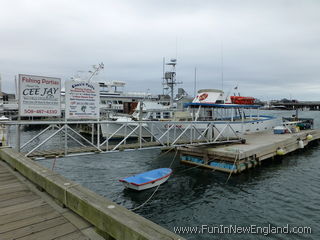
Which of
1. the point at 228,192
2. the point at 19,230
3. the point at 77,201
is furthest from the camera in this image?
the point at 228,192

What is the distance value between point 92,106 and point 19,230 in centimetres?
660

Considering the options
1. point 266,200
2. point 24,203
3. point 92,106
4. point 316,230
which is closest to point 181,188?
point 266,200

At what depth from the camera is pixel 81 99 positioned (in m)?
9.14

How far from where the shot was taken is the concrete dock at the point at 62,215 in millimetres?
2978

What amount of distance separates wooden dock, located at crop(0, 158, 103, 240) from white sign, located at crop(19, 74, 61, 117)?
3.67 metres

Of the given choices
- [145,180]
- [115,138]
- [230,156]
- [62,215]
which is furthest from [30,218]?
[115,138]

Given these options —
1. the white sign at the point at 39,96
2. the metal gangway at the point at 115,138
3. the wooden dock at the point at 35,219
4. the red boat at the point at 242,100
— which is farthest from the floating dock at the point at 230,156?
the wooden dock at the point at 35,219

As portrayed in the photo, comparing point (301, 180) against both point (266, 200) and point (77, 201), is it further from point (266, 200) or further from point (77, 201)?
point (77, 201)

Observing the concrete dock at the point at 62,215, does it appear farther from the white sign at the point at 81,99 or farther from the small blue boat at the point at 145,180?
the small blue boat at the point at 145,180

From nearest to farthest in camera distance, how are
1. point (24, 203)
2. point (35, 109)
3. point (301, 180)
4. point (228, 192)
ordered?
point (24, 203) < point (35, 109) < point (228, 192) < point (301, 180)

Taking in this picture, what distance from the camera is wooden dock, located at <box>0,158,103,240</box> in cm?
325

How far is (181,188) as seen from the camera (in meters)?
A: 14.8

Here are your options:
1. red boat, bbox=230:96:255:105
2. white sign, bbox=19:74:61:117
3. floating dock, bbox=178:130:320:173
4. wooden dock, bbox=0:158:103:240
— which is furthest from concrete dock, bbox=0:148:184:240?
→ red boat, bbox=230:96:255:105

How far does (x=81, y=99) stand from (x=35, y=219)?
6.17 m
